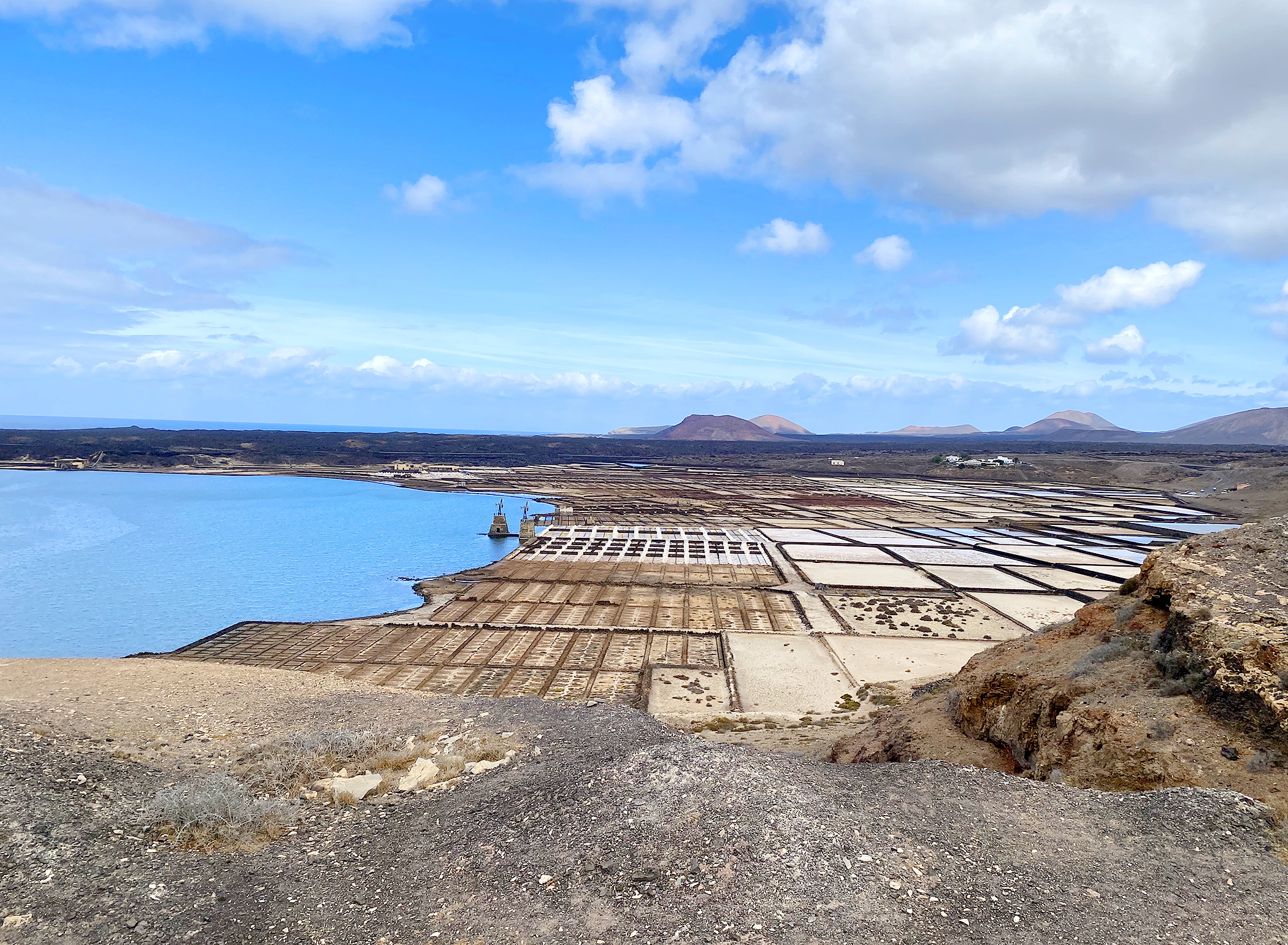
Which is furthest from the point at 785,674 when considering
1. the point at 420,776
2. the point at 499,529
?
the point at 499,529

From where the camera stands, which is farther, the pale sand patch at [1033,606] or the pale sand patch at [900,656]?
the pale sand patch at [1033,606]

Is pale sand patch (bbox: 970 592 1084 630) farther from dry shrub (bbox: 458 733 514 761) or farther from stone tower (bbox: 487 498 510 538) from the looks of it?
stone tower (bbox: 487 498 510 538)

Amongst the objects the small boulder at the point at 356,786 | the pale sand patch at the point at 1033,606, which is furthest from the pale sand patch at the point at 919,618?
the small boulder at the point at 356,786

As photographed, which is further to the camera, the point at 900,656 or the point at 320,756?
the point at 900,656

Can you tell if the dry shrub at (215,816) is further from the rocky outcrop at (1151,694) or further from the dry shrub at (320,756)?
the rocky outcrop at (1151,694)

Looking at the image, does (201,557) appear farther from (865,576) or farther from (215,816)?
(215,816)

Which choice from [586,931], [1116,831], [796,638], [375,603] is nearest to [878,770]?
[1116,831]
